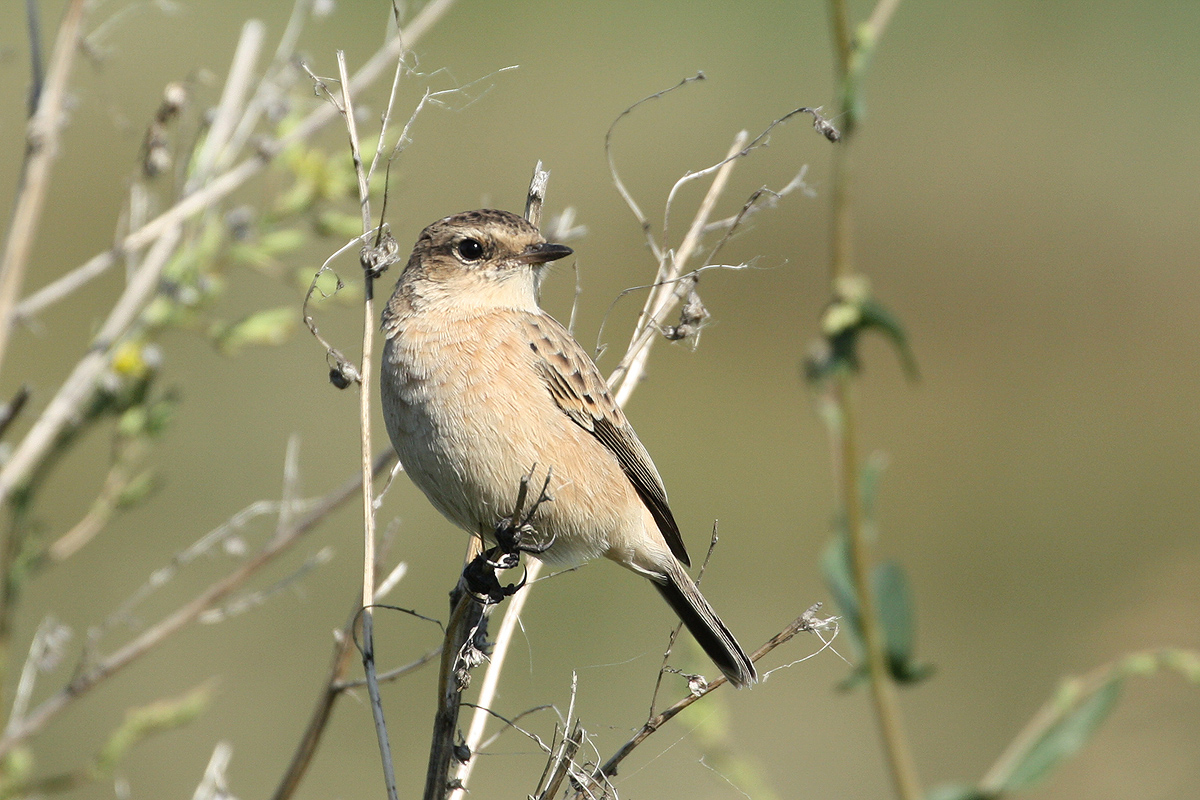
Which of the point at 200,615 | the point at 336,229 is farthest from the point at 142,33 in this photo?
the point at 200,615

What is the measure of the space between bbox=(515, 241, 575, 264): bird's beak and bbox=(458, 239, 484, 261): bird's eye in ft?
0.49

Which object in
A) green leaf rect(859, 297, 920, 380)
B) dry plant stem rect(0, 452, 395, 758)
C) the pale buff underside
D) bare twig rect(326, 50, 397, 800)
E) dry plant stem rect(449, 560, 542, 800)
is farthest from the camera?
the pale buff underside

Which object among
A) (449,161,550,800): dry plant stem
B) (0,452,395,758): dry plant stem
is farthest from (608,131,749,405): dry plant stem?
(0,452,395,758): dry plant stem

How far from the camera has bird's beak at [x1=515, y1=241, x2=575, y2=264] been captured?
3451mm

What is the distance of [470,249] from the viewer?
3.68 meters

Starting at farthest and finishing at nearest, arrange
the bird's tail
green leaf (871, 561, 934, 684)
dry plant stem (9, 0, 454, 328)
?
the bird's tail → dry plant stem (9, 0, 454, 328) → green leaf (871, 561, 934, 684)

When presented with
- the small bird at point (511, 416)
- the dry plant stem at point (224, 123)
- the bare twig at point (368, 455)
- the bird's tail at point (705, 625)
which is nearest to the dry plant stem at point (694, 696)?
the bare twig at point (368, 455)

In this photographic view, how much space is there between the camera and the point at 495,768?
24.5 ft

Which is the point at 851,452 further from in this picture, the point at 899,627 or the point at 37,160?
the point at 37,160

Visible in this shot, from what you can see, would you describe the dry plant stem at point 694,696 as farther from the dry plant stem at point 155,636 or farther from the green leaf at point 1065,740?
the dry plant stem at point 155,636

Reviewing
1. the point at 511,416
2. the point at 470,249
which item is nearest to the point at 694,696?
the point at 511,416

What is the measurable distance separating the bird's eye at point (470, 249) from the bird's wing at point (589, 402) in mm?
276

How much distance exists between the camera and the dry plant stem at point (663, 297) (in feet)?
9.04

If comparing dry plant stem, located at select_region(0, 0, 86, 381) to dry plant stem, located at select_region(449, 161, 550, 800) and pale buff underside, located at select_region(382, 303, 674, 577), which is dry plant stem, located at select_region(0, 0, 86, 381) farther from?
dry plant stem, located at select_region(449, 161, 550, 800)
